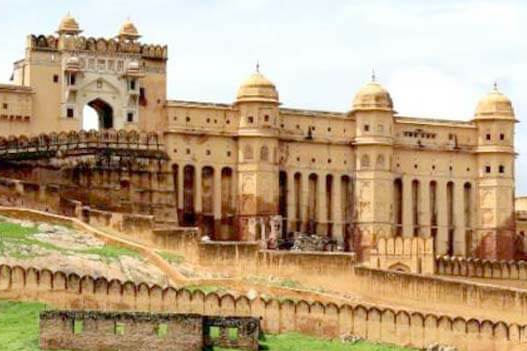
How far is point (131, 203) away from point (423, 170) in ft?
52.0

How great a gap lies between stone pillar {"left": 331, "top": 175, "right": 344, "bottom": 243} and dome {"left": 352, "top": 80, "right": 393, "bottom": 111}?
10.9ft

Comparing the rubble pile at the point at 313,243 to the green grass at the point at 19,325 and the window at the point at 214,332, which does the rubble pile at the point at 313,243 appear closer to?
the green grass at the point at 19,325

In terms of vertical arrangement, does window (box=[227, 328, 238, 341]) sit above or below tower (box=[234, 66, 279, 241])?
below

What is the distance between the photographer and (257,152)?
81.6m

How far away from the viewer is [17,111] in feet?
258

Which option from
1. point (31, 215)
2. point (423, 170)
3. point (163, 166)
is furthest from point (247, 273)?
point (423, 170)

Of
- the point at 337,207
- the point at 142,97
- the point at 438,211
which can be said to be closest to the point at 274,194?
the point at 337,207

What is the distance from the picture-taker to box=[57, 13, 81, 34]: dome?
80.1m

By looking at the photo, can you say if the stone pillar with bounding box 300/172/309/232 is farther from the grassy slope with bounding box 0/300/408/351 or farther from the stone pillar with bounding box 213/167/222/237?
the grassy slope with bounding box 0/300/408/351

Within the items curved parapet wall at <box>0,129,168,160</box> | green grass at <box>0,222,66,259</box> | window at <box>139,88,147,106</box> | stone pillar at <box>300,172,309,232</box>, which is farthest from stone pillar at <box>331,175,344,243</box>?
green grass at <box>0,222,66,259</box>

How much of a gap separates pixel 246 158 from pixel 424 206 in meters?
9.85

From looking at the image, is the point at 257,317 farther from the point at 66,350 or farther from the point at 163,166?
the point at 163,166

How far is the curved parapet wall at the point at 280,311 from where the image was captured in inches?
2312

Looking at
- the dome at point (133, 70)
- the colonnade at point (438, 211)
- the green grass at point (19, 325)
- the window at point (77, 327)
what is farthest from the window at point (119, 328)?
the colonnade at point (438, 211)
